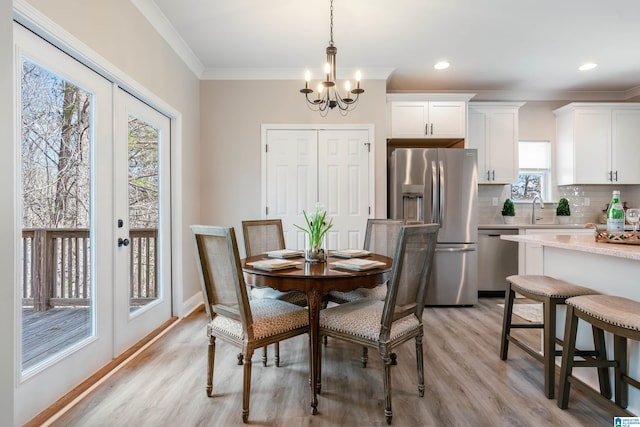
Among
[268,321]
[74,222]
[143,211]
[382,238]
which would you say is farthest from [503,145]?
[74,222]

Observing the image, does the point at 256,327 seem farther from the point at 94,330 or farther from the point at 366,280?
the point at 94,330

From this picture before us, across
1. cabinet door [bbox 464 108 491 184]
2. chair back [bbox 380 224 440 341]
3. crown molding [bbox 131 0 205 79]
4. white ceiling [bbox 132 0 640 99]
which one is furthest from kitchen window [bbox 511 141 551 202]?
crown molding [bbox 131 0 205 79]

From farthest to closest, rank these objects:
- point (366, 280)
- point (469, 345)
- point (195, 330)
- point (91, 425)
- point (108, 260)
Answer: point (195, 330)
point (469, 345)
point (108, 260)
point (366, 280)
point (91, 425)

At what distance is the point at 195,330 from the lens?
2.88 metres

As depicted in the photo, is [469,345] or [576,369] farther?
[469,345]

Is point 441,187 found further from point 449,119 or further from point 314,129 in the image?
point 314,129

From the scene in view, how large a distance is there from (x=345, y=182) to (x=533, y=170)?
9.38 feet

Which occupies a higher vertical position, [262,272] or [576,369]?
[262,272]

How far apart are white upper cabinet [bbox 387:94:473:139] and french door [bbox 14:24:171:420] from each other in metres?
2.72

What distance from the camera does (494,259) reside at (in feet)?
13.1

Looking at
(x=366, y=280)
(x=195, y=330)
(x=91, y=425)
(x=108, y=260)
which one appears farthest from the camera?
(x=195, y=330)

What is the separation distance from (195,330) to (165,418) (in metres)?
1.25

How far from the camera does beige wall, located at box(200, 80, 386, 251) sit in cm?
376

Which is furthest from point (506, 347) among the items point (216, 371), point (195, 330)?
point (195, 330)
